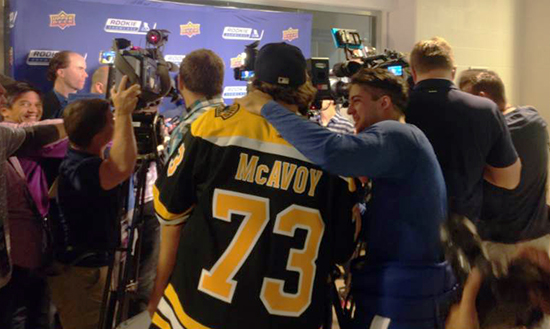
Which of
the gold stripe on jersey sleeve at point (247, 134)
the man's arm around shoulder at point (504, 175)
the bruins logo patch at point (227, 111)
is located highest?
the bruins logo patch at point (227, 111)

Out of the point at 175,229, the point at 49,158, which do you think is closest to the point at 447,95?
the point at 175,229

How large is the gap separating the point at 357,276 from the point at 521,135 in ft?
5.01

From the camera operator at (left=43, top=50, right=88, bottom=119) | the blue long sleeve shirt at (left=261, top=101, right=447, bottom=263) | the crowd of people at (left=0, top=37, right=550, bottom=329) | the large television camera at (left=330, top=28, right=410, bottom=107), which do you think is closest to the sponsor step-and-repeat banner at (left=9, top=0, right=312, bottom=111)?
the camera operator at (left=43, top=50, right=88, bottom=119)

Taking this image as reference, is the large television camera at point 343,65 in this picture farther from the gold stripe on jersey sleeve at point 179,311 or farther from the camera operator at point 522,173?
the gold stripe on jersey sleeve at point 179,311

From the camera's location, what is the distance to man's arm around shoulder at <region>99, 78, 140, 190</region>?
5.94 feet

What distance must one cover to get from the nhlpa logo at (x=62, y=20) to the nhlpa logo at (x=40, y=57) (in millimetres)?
217

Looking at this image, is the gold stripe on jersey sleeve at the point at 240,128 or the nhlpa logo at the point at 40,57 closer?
the gold stripe on jersey sleeve at the point at 240,128

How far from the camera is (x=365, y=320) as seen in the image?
1.39 metres

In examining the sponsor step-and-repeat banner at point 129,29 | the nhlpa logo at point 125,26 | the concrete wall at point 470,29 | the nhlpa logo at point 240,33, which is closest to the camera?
the sponsor step-and-repeat banner at point 129,29

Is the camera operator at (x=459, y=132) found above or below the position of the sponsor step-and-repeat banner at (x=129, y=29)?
below

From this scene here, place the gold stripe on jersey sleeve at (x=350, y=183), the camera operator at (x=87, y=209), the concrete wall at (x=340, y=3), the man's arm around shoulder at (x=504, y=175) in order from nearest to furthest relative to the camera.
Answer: the gold stripe on jersey sleeve at (x=350, y=183), the camera operator at (x=87, y=209), the man's arm around shoulder at (x=504, y=175), the concrete wall at (x=340, y=3)

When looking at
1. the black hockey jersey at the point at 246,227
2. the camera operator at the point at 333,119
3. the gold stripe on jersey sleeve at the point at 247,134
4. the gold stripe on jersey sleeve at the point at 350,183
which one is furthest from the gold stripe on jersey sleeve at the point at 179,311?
the camera operator at the point at 333,119

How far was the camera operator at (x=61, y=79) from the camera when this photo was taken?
3.59 meters

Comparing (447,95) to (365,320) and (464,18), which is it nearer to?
(365,320)
